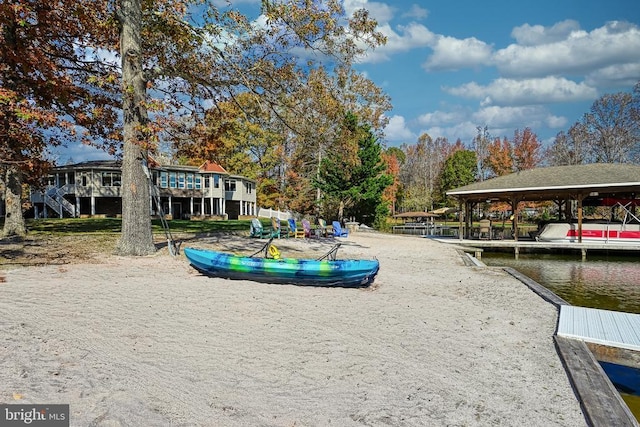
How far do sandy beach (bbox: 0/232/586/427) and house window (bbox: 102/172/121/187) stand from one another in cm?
3126

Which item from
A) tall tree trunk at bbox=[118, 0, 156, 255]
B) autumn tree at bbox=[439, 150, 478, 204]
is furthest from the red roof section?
autumn tree at bbox=[439, 150, 478, 204]

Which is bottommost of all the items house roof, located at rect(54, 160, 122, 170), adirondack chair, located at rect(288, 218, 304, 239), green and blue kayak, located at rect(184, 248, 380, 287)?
green and blue kayak, located at rect(184, 248, 380, 287)

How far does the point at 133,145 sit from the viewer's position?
11.8 meters

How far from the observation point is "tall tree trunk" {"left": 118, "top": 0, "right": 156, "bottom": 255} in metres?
11.7

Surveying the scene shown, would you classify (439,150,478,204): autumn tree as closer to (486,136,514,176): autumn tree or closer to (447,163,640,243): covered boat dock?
(486,136,514,176): autumn tree

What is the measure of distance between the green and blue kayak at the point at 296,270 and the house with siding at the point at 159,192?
28.3 meters

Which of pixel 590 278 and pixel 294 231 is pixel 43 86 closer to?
pixel 294 231

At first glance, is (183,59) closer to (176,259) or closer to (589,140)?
(176,259)

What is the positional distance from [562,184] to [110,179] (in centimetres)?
3696

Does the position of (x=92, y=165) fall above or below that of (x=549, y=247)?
above

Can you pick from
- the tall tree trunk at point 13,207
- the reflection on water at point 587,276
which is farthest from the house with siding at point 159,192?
the reflection on water at point 587,276

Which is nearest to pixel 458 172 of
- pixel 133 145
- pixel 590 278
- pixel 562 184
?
pixel 562 184

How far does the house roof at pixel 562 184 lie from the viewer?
21297mm

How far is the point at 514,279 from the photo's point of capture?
38.8ft
